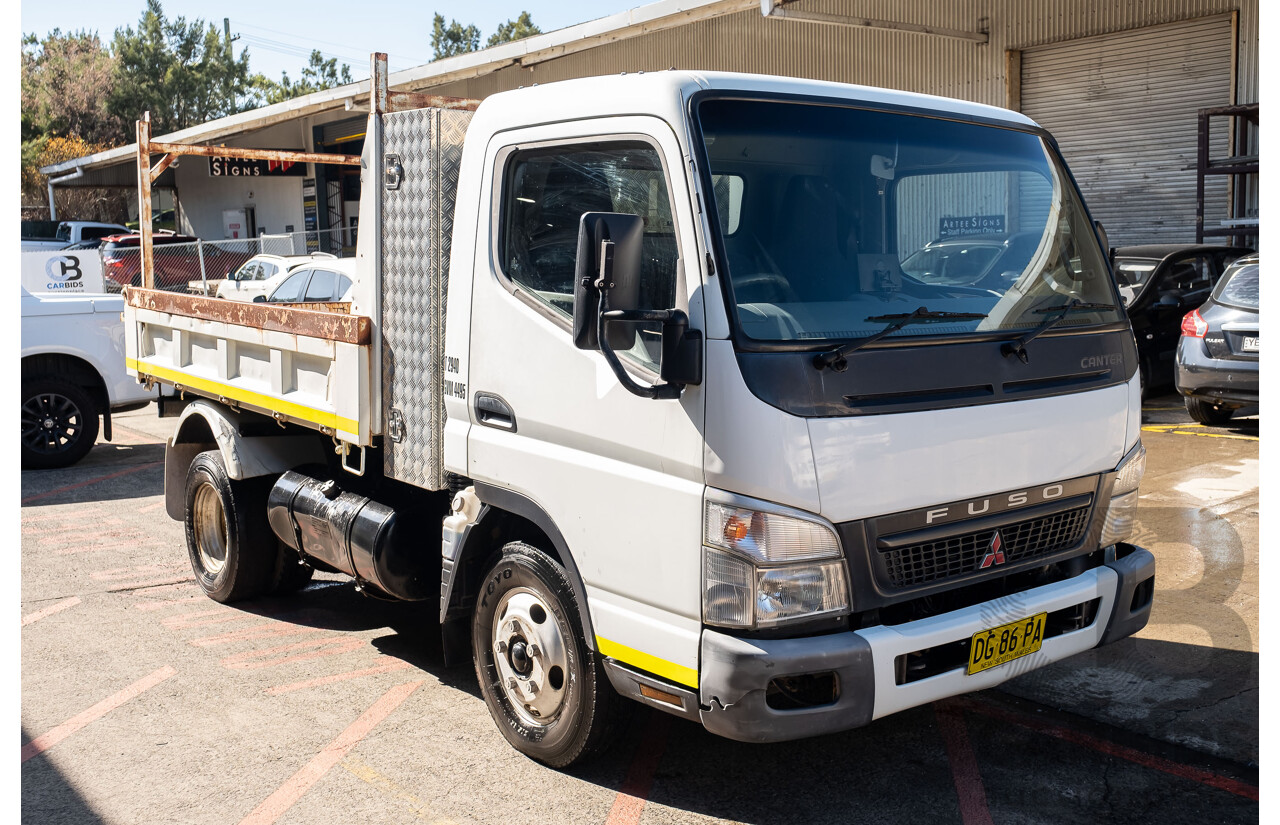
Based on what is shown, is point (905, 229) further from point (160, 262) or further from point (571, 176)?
point (160, 262)

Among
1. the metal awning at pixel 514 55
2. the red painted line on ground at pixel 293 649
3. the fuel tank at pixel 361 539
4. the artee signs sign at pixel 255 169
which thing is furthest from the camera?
the artee signs sign at pixel 255 169

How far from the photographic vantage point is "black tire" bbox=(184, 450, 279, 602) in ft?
20.4

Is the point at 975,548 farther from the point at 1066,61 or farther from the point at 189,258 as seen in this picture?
the point at 189,258

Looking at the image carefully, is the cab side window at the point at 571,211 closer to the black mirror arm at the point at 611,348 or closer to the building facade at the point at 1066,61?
the black mirror arm at the point at 611,348

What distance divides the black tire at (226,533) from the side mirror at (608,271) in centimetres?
346

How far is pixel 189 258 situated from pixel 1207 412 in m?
16.8

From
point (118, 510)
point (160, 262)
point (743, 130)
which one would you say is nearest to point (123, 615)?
point (118, 510)

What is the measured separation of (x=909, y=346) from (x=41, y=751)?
3786 mm

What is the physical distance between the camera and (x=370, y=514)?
5.04 m

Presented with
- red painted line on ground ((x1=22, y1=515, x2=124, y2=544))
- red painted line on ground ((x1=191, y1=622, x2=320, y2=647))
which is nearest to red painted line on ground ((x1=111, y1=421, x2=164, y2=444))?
red painted line on ground ((x1=22, y1=515, x2=124, y2=544))

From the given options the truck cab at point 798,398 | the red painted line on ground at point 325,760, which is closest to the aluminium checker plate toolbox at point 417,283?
the truck cab at point 798,398

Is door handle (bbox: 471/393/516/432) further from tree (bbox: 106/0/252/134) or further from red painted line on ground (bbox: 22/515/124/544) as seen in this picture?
tree (bbox: 106/0/252/134)

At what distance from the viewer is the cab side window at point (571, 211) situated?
3582mm

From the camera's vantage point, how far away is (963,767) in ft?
13.9
